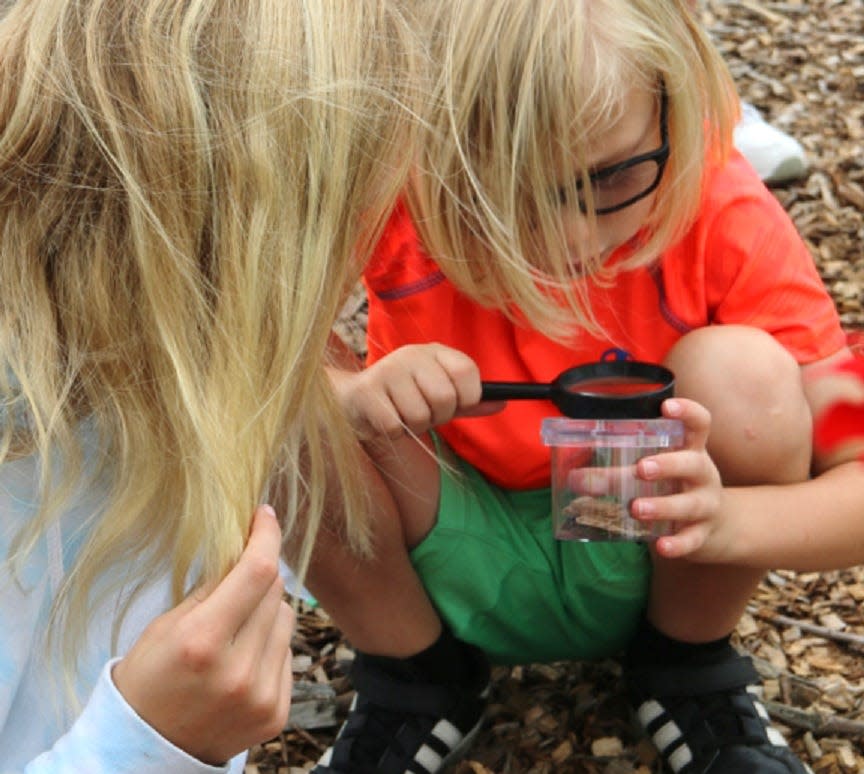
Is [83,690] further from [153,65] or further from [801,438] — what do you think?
[801,438]

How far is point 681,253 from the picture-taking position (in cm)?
→ 160

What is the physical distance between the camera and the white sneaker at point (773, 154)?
274cm

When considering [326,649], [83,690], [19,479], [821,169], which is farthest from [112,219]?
[821,169]

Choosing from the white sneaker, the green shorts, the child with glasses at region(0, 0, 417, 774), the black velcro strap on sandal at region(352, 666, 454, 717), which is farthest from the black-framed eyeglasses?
the white sneaker

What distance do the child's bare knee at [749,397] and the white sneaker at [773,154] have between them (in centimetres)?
132

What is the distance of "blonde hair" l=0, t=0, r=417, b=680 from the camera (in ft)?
3.65

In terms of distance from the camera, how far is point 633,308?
1644mm

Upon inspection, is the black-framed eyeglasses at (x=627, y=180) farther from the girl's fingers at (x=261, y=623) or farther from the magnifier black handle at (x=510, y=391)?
the girl's fingers at (x=261, y=623)

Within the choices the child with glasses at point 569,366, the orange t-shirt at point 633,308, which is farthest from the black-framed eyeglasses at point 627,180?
the orange t-shirt at point 633,308

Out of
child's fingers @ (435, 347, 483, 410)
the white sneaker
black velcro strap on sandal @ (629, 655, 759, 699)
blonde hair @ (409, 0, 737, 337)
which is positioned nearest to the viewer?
blonde hair @ (409, 0, 737, 337)

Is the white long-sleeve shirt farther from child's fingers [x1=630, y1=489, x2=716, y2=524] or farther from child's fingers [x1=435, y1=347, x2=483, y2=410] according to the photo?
child's fingers [x1=630, y1=489, x2=716, y2=524]

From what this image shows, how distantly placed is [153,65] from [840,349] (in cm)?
88

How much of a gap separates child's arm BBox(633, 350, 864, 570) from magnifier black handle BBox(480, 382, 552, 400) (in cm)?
17

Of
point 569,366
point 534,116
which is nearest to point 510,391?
point 569,366
